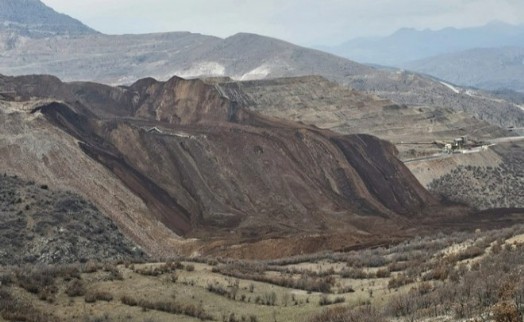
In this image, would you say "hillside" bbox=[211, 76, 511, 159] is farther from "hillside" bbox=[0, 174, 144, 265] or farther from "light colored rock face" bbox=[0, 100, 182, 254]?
"hillside" bbox=[0, 174, 144, 265]

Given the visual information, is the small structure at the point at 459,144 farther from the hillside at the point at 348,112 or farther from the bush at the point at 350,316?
the bush at the point at 350,316

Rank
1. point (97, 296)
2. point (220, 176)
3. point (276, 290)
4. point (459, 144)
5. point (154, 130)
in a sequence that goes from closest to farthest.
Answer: point (97, 296)
point (276, 290)
point (220, 176)
point (154, 130)
point (459, 144)

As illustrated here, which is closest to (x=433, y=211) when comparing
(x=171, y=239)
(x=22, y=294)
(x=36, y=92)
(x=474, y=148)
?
(x=474, y=148)

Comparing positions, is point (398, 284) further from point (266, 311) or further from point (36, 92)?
point (36, 92)

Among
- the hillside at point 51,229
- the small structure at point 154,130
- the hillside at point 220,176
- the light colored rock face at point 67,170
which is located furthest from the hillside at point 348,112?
the hillside at point 51,229

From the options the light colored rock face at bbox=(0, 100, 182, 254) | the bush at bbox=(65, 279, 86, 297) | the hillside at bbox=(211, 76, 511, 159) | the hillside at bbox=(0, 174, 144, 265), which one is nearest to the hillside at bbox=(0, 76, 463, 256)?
the light colored rock face at bbox=(0, 100, 182, 254)

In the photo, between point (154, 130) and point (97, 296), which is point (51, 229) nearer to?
point (97, 296)

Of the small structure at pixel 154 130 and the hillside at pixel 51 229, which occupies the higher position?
the small structure at pixel 154 130

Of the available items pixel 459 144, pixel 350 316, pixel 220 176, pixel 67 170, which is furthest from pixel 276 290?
pixel 459 144
